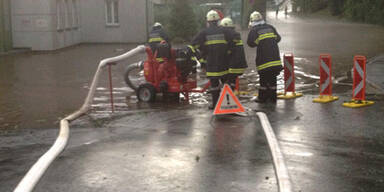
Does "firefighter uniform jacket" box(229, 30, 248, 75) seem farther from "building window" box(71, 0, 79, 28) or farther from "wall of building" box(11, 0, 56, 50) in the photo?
"building window" box(71, 0, 79, 28)

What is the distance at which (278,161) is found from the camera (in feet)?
21.0

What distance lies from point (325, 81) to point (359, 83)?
0.74 m

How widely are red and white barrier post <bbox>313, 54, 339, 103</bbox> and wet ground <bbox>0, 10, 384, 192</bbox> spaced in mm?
322

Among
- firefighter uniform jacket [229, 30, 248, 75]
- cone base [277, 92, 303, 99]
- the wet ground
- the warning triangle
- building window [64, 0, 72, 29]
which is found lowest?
the wet ground

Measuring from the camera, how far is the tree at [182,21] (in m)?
33.2

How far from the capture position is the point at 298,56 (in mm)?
21984

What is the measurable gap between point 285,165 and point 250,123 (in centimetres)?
280

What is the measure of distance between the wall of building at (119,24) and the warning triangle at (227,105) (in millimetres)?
23512

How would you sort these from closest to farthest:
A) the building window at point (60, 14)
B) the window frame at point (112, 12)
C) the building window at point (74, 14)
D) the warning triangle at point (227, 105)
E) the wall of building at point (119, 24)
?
1. the warning triangle at point (227, 105)
2. the building window at point (60, 14)
3. the building window at point (74, 14)
4. the wall of building at point (119, 24)
5. the window frame at point (112, 12)

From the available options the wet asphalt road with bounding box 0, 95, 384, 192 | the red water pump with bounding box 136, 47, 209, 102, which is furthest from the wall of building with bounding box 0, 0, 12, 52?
the wet asphalt road with bounding box 0, 95, 384, 192

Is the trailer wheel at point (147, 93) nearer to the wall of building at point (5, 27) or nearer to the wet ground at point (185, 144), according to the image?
the wet ground at point (185, 144)

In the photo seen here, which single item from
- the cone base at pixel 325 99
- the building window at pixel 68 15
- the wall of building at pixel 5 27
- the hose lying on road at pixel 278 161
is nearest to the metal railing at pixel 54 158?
the hose lying on road at pixel 278 161

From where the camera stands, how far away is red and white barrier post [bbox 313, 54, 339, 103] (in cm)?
1117

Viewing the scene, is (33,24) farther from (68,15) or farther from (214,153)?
(214,153)
